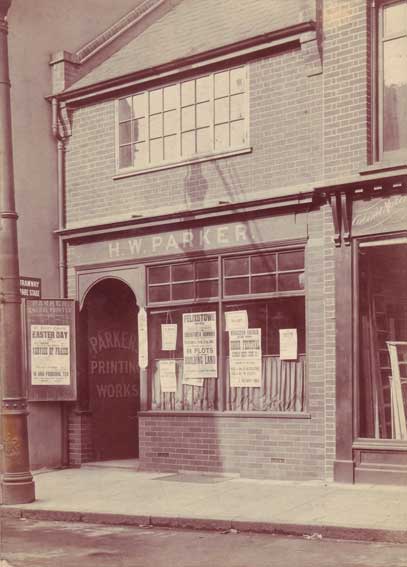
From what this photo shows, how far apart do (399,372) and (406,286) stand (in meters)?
1.12

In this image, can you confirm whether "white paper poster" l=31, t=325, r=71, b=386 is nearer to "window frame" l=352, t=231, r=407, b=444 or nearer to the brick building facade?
the brick building facade

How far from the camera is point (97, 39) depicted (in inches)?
603

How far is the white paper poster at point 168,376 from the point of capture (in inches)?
535

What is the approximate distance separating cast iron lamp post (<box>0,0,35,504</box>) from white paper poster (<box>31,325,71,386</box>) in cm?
307

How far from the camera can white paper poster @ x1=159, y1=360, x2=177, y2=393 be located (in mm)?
13602

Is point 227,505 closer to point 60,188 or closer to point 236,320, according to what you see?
point 236,320


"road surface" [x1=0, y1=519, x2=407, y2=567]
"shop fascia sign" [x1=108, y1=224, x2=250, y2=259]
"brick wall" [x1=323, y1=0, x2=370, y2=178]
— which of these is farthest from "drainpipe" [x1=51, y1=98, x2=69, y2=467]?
"road surface" [x1=0, y1=519, x2=407, y2=567]

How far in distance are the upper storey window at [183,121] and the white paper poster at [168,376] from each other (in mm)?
3018

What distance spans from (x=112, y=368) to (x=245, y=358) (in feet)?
10.1

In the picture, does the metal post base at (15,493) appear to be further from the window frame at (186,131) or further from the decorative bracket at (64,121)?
the decorative bracket at (64,121)

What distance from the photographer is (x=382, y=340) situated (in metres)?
11.7

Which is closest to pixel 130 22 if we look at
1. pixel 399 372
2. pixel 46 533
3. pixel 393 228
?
pixel 393 228

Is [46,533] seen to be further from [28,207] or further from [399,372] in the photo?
[28,207]

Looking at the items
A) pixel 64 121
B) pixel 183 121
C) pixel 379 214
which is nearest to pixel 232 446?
pixel 379 214
